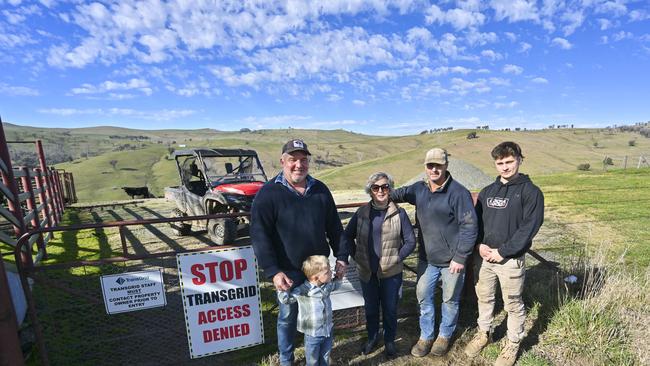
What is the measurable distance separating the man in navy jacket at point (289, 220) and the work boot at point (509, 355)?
205cm

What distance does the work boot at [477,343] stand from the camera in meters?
3.23

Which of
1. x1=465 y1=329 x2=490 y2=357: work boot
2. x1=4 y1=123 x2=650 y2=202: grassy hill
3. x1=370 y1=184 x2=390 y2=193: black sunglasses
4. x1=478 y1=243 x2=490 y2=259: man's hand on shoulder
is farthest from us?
x1=4 y1=123 x2=650 y2=202: grassy hill

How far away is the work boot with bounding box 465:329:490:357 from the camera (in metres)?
3.23

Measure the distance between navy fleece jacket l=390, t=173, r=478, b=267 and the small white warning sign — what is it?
2.42m

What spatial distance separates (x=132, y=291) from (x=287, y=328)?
1.49 metres

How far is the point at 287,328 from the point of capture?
108 inches

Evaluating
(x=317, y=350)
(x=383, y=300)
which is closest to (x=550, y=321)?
(x=383, y=300)

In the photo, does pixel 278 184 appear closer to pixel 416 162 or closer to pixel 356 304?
pixel 356 304

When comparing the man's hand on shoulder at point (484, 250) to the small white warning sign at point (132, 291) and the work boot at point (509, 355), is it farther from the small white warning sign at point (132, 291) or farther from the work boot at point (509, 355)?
the small white warning sign at point (132, 291)

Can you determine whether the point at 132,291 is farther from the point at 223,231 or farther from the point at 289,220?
the point at 223,231

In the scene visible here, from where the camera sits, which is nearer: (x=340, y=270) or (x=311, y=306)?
(x=311, y=306)

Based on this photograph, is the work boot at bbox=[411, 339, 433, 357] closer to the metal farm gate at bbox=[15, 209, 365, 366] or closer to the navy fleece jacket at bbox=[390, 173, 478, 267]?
the metal farm gate at bbox=[15, 209, 365, 366]

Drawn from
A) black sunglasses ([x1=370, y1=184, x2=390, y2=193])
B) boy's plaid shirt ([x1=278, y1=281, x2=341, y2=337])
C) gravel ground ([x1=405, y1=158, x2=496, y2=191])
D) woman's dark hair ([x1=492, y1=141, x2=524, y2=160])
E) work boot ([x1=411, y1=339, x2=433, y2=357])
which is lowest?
gravel ground ([x1=405, y1=158, x2=496, y2=191])

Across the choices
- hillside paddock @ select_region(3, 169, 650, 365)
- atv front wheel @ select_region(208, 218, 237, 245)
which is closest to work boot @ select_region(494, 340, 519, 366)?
hillside paddock @ select_region(3, 169, 650, 365)
